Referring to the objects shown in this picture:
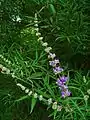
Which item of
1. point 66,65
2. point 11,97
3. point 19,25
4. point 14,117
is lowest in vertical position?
point 14,117

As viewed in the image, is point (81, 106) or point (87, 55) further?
point (87, 55)

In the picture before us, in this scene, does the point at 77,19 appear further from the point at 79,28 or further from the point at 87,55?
the point at 87,55

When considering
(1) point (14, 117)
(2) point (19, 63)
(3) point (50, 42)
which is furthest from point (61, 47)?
(1) point (14, 117)

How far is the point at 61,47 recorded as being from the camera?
1229 millimetres

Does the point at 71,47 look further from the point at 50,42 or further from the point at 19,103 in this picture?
the point at 19,103

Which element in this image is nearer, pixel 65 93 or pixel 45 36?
pixel 65 93

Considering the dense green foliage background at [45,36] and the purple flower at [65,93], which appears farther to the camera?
the dense green foliage background at [45,36]

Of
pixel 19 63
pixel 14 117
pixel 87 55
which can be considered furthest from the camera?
pixel 14 117

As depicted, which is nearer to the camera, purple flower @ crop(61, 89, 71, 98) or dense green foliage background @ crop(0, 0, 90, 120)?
purple flower @ crop(61, 89, 71, 98)

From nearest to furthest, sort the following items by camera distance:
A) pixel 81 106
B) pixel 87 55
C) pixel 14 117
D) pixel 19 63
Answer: pixel 81 106
pixel 19 63
pixel 87 55
pixel 14 117

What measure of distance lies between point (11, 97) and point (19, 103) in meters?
0.06

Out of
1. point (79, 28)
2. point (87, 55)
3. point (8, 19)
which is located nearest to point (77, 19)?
point (79, 28)

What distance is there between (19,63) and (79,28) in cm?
23

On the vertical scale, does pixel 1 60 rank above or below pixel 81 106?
above
